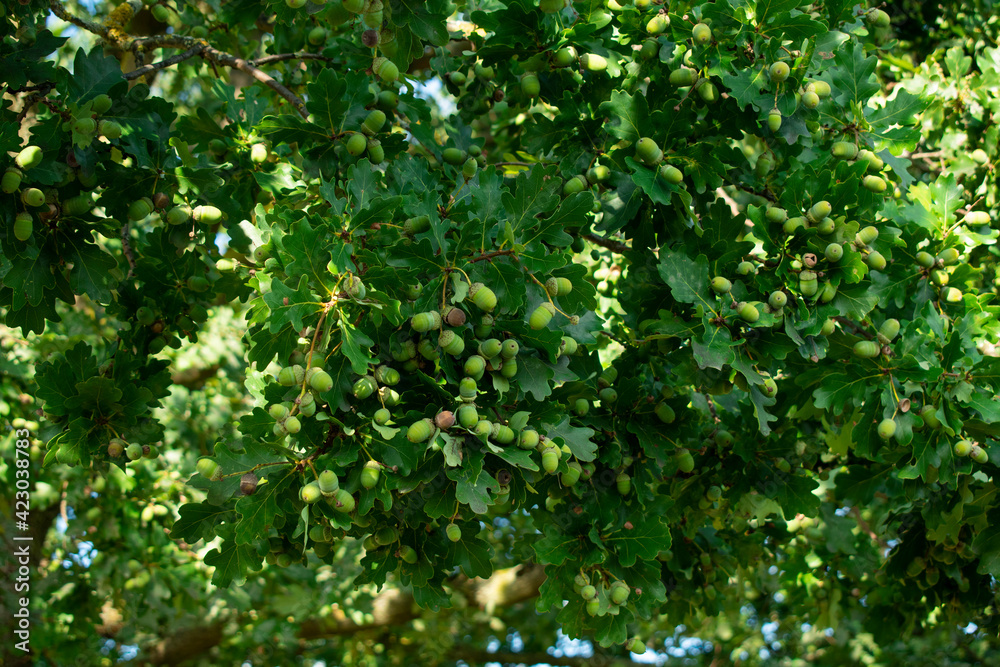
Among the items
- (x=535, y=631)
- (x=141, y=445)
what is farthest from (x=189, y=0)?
(x=535, y=631)

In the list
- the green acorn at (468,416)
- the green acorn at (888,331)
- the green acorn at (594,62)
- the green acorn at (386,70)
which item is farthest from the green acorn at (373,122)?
the green acorn at (888,331)

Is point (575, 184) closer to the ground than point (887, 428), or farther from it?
farther from it

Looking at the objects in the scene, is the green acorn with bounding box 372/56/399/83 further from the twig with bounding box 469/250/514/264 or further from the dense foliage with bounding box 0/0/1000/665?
the twig with bounding box 469/250/514/264

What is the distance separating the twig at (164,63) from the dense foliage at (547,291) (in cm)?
2

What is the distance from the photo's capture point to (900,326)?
2.82 meters

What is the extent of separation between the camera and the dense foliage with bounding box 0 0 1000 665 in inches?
86.1

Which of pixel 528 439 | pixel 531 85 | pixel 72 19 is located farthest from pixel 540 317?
pixel 72 19

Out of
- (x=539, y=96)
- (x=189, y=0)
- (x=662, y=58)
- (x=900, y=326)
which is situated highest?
(x=189, y=0)

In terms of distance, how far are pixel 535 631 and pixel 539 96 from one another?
5.71m

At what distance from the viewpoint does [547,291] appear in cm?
227

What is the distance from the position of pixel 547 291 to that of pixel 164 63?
173 centimetres

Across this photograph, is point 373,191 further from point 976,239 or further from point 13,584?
point 13,584

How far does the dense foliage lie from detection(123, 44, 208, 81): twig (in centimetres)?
2

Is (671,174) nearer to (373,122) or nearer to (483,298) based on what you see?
(483,298)
